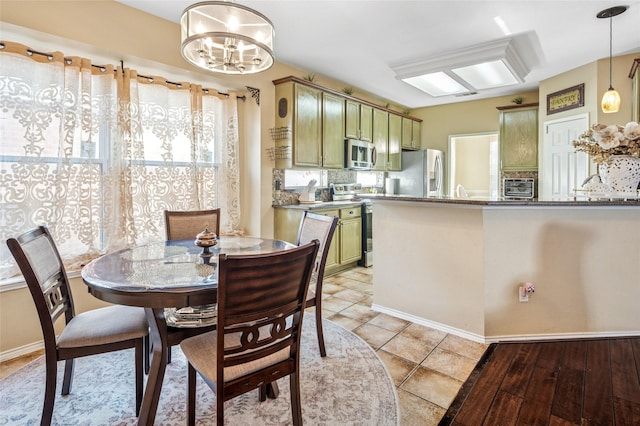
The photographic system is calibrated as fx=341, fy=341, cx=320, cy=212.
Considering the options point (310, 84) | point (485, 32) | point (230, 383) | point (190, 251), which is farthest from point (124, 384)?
point (485, 32)

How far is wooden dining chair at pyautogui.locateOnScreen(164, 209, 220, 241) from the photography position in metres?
2.76

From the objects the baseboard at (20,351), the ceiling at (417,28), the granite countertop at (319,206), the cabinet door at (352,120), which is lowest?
the baseboard at (20,351)

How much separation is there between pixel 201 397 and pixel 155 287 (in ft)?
2.77

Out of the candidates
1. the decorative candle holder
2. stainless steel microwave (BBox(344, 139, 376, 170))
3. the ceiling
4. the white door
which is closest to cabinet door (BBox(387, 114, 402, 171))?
stainless steel microwave (BBox(344, 139, 376, 170))

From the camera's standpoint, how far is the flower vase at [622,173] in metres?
2.45

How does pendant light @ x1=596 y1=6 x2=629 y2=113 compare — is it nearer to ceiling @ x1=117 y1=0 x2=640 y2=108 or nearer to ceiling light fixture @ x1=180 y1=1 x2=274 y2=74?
ceiling @ x1=117 y1=0 x2=640 y2=108

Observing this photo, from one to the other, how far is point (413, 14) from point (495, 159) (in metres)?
4.26

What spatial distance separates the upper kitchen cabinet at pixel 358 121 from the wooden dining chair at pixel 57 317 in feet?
12.1

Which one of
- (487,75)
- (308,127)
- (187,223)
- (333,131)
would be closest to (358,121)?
(333,131)

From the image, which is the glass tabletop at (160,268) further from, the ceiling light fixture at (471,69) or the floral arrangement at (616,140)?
the ceiling light fixture at (471,69)

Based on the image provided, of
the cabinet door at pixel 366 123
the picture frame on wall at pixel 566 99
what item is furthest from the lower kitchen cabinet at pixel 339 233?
the picture frame on wall at pixel 566 99

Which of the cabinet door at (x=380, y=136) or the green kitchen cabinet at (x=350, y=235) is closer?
the green kitchen cabinet at (x=350, y=235)

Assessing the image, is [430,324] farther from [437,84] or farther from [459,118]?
[459,118]

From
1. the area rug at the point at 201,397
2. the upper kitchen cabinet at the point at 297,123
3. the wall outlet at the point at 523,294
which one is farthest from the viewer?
the upper kitchen cabinet at the point at 297,123
